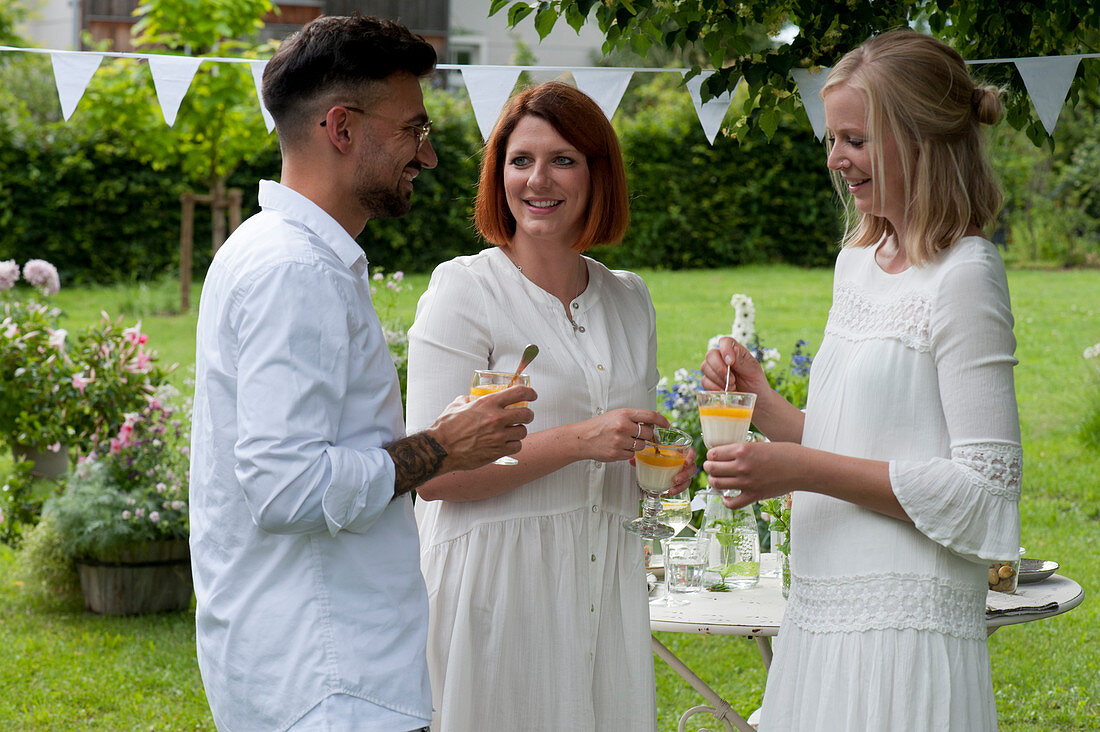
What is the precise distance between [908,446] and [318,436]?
1013mm

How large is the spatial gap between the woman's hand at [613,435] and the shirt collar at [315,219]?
25.9 inches

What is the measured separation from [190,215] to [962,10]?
922 cm

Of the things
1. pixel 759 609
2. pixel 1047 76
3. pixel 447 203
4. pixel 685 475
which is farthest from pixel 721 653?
pixel 447 203

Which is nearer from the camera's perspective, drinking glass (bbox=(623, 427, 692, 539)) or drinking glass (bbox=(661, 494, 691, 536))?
drinking glass (bbox=(623, 427, 692, 539))

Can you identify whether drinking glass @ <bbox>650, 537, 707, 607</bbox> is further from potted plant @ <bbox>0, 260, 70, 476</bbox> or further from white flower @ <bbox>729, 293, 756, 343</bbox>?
potted plant @ <bbox>0, 260, 70, 476</bbox>

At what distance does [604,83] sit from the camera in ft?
12.5

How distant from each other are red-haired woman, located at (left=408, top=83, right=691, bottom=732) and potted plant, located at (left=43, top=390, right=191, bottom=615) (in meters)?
3.12

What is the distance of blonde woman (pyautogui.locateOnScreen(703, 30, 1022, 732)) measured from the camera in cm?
185

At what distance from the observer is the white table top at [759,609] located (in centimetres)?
287

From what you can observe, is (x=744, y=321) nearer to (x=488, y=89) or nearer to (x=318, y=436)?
(x=488, y=89)

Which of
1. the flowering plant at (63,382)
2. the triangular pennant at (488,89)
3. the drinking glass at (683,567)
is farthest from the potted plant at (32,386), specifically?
the drinking glass at (683,567)

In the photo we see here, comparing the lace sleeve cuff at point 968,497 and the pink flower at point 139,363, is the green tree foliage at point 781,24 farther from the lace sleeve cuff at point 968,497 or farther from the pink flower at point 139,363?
the pink flower at point 139,363

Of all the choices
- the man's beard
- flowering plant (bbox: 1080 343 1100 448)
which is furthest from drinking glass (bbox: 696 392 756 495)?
flowering plant (bbox: 1080 343 1100 448)

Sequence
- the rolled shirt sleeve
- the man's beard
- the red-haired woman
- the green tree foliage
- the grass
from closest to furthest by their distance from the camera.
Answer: the rolled shirt sleeve
the man's beard
the red-haired woman
the green tree foliage
the grass
